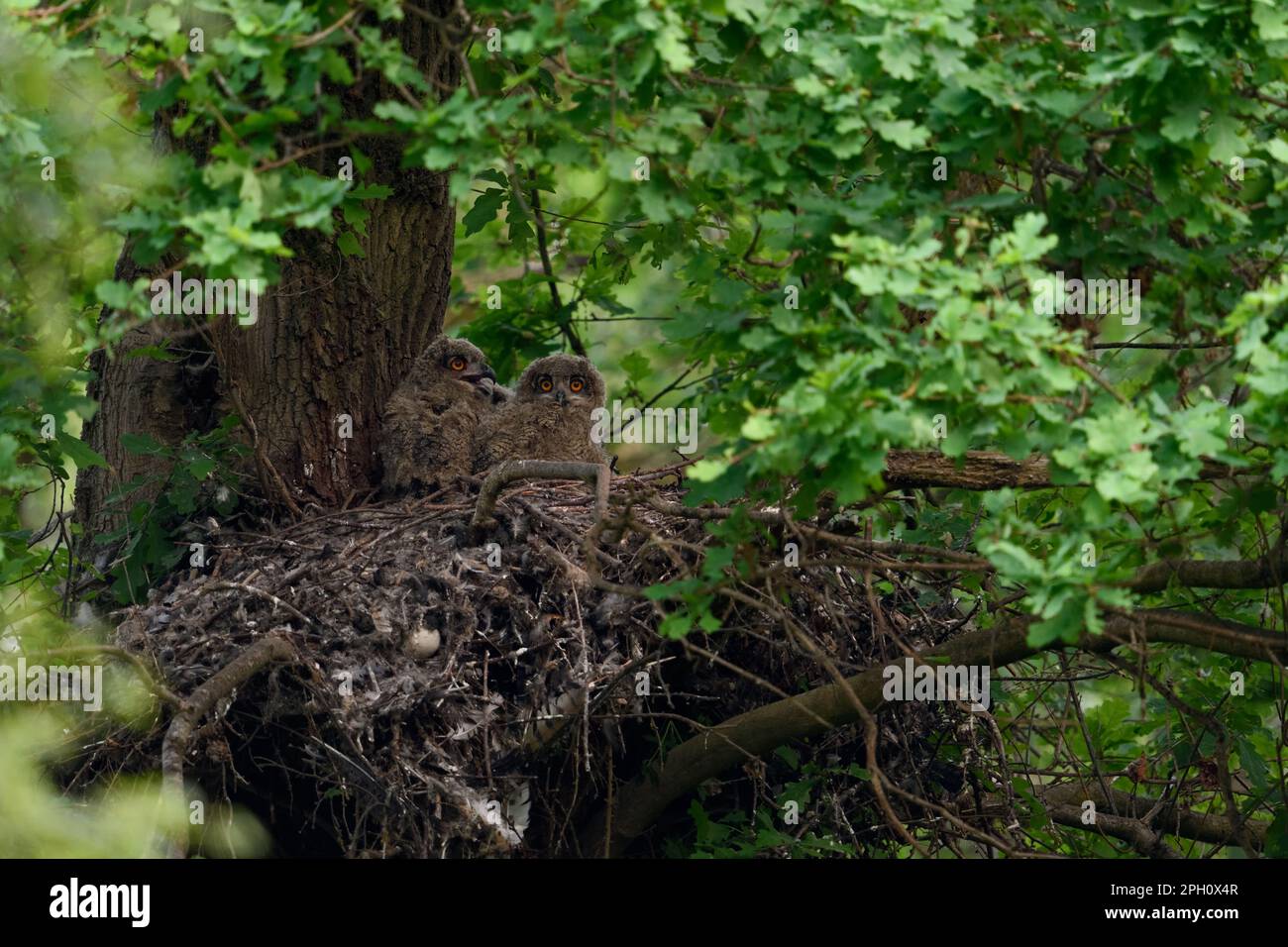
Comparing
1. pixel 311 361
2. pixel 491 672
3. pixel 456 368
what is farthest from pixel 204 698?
pixel 456 368

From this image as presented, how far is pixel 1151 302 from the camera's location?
18.5 feet

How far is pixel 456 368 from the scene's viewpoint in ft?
29.5

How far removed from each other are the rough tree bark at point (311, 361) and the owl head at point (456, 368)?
0.19 metres

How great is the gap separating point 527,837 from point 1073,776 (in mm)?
2497

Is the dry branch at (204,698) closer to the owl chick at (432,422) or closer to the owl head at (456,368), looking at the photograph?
the owl chick at (432,422)

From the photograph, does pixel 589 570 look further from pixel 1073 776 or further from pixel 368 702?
pixel 1073 776

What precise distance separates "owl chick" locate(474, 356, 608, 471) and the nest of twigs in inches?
48.3

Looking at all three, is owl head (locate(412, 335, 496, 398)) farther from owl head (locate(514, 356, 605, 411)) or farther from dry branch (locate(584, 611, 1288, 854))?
dry branch (locate(584, 611, 1288, 854))

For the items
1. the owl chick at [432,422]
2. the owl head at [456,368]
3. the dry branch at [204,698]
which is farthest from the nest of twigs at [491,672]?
the owl head at [456,368]

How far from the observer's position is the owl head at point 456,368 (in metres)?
8.77

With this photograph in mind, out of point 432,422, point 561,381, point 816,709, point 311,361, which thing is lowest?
point 816,709

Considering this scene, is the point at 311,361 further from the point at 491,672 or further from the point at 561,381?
the point at 491,672

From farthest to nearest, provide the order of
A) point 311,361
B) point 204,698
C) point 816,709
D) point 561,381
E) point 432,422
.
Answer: point 561,381 < point 432,422 < point 311,361 < point 816,709 < point 204,698

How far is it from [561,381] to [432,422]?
1.02 m
